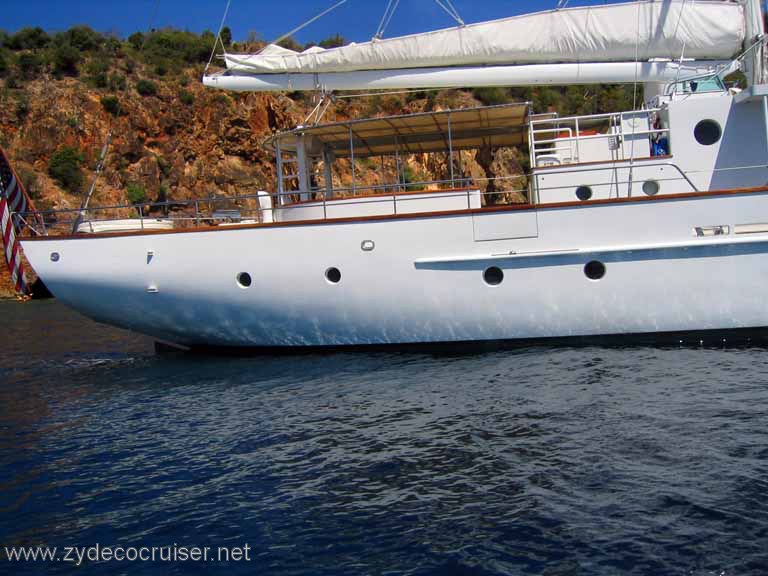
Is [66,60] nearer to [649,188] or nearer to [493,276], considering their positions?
[493,276]

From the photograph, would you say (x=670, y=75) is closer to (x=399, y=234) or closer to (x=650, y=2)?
(x=650, y=2)

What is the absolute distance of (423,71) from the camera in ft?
41.7

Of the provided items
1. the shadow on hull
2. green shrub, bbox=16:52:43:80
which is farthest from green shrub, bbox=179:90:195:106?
the shadow on hull

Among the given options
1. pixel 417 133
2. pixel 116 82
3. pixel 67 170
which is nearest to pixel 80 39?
pixel 116 82

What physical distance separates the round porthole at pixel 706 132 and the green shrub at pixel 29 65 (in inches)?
2027

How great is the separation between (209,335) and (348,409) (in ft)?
15.1

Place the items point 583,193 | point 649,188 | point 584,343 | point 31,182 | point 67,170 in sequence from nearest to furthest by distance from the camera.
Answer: point 584,343, point 649,188, point 583,193, point 31,182, point 67,170

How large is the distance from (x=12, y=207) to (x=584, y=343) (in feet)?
35.3

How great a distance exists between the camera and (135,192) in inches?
1737

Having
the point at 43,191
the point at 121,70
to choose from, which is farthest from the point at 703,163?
the point at 121,70

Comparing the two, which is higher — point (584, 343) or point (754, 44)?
point (754, 44)

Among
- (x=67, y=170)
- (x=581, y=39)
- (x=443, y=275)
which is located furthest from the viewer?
(x=67, y=170)

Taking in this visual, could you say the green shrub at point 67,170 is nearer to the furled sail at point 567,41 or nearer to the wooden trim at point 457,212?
the wooden trim at point 457,212

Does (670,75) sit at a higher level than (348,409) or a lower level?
higher
